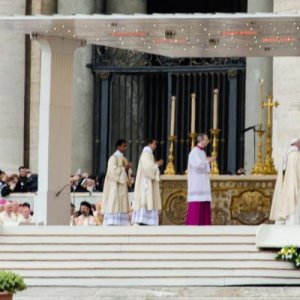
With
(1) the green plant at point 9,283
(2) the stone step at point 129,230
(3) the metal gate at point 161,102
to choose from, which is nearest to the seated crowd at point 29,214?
(2) the stone step at point 129,230

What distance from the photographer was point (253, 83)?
166 ft

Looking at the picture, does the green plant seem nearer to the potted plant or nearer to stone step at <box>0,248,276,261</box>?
the potted plant

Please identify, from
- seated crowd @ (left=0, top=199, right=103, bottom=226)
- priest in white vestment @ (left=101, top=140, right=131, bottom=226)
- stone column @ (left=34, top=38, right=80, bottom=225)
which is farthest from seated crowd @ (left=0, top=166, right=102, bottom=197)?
stone column @ (left=34, top=38, right=80, bottom=225)

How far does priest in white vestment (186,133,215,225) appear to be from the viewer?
1689 inches

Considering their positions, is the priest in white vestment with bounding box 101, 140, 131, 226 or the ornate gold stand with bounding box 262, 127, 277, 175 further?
the ornate gold stand with bounding box 262, 127, 277, 175

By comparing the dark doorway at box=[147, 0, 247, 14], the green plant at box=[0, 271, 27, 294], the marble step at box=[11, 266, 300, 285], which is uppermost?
the dark doorway at box=[147, 0, 247, 14]

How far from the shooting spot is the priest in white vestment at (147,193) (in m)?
43.6

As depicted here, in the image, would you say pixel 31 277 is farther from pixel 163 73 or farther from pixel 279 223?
pixel 163 73

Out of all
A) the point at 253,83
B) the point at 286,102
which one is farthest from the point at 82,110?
the point at 286,102

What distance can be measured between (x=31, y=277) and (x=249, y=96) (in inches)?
551

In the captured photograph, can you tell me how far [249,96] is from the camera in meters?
50.2

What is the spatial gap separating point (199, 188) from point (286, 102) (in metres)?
4.22

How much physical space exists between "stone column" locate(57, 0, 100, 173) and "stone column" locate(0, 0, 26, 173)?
1.39 meters

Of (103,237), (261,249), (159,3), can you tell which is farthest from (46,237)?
(159,3)
